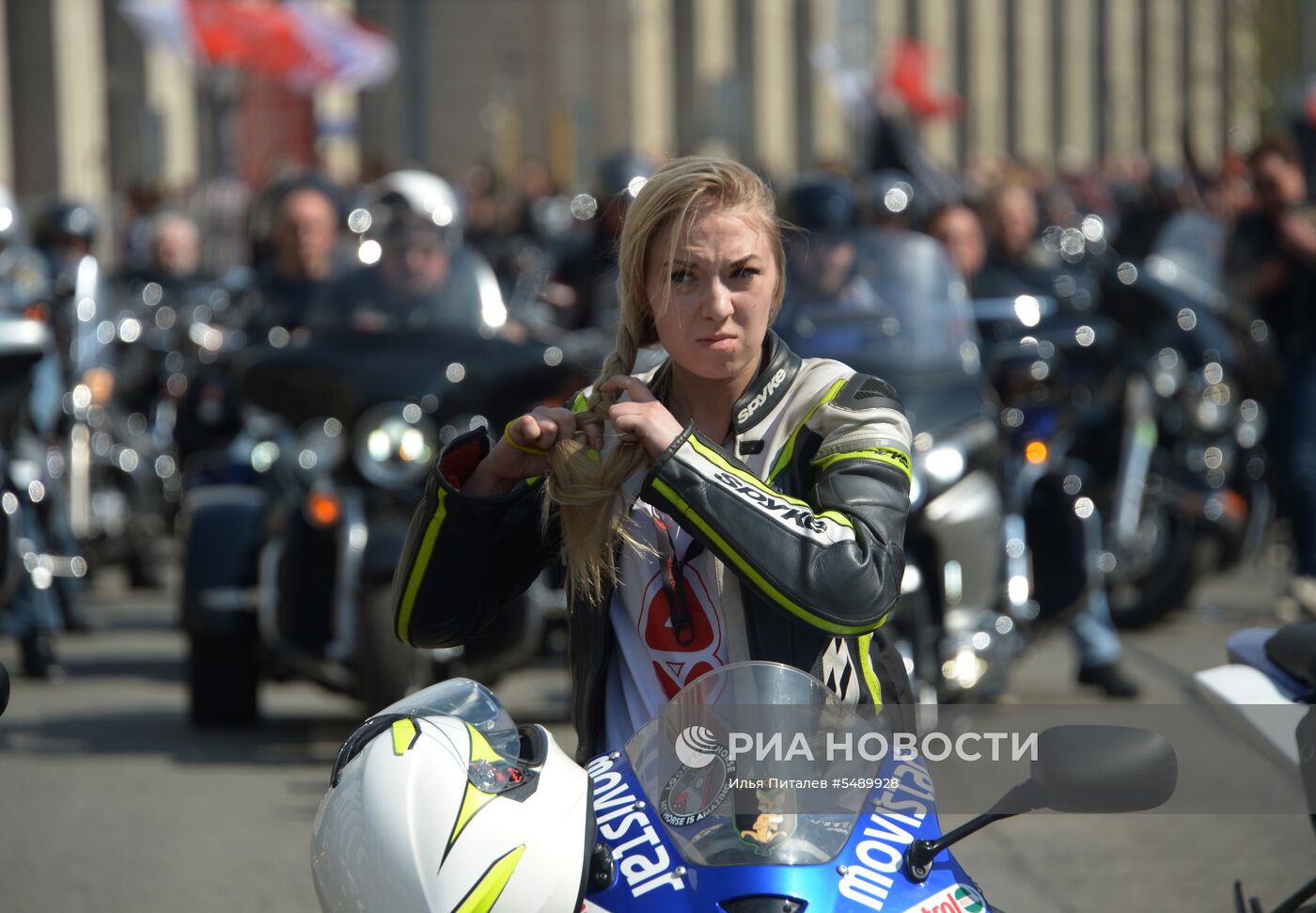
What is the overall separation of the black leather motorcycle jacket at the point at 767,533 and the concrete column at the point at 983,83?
6650cm

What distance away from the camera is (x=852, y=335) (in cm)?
664

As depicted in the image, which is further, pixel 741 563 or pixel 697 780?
pixel 741 563

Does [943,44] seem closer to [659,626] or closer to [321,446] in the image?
[321,446]

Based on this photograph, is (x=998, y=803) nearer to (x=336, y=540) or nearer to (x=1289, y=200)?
(x=336, y=540)

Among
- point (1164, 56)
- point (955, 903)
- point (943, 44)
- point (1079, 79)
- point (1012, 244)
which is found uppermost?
point (955, 903)

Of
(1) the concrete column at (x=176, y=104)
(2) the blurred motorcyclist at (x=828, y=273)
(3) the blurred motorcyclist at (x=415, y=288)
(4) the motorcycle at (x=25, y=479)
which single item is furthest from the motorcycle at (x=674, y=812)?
(1) the concrete column at (x=176, y=104)

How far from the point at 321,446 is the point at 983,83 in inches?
2531

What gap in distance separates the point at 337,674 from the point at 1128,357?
4.03 meters

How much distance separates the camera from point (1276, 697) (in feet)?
10.4

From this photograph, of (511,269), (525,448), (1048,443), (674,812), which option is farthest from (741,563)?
(511,269)

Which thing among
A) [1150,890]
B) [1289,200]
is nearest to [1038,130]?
[1289,200]

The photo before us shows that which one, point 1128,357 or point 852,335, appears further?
point 1128,357

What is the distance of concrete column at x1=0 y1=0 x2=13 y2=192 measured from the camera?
2667 cm

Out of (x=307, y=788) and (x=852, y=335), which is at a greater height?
(x=852, y=335)
